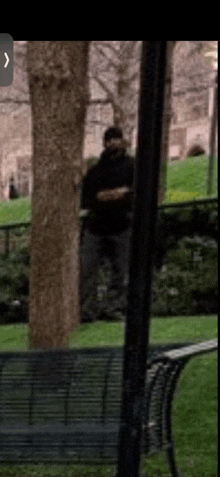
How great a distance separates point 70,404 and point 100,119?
3312 millimetres

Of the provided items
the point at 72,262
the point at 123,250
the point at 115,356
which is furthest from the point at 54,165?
the point at 115,356

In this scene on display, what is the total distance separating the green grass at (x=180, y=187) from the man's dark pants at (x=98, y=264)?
646mm

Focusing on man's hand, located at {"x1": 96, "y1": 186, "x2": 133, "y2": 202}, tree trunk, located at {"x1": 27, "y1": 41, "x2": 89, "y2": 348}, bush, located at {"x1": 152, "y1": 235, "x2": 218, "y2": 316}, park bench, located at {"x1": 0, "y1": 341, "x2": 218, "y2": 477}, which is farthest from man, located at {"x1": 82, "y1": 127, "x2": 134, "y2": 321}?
park bench, located at {"x1": 0, "y1": 341, "x2": 218, "y2": 477}

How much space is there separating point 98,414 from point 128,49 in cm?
362

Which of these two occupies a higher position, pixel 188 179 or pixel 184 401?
pixel 188 179

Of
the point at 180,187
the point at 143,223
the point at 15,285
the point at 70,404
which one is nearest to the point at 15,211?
the point at 15,285

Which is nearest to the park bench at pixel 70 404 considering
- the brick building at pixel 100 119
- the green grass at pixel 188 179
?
the brick building at pixel 100 119

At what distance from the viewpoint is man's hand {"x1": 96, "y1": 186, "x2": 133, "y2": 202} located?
476cm

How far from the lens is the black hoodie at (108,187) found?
14.9 ft

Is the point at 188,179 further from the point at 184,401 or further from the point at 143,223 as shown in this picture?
the point at 143,223

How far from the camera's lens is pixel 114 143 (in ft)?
15.6

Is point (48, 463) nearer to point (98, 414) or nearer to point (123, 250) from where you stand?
point (98, 414)

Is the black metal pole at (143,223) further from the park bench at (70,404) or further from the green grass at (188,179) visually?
the green grass at (188,179)

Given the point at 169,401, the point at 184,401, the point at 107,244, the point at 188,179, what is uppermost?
the point at 188,179
